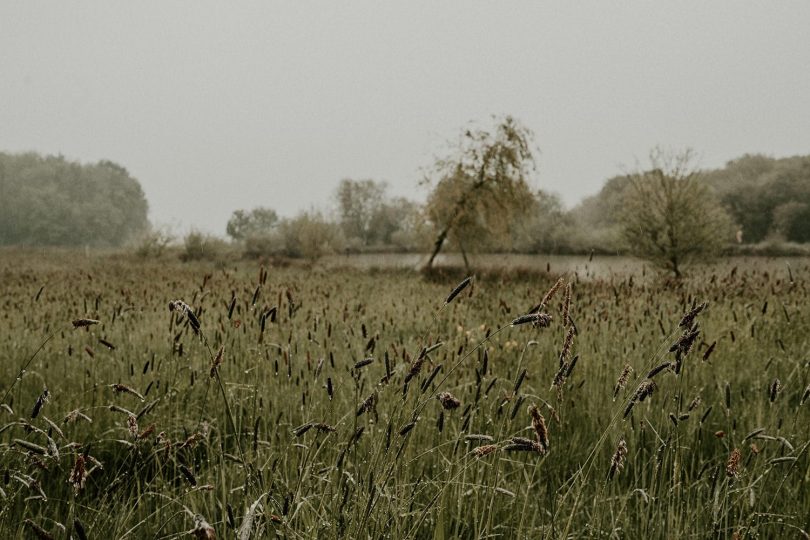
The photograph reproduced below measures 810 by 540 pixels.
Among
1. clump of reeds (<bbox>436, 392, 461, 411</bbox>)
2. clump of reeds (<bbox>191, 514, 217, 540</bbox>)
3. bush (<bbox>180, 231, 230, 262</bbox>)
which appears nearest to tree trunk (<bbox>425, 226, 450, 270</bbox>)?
bush (<bbox>180, 231, 230, 262</bbox>)

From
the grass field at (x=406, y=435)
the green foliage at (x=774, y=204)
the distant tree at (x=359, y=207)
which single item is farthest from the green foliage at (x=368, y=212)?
the grass field at (x=406, y=435)

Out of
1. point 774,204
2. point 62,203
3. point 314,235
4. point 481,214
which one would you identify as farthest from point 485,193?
point 62,203

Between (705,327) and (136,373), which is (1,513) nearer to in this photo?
(136,373)

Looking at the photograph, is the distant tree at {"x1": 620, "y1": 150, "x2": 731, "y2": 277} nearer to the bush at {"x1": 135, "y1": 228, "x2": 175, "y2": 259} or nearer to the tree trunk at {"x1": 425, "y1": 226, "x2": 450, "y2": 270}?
the tree trunk at {"x1": 425, "y1": 226, "x2": 450, "y2": 270}

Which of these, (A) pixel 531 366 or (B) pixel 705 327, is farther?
(B) pixel 705 327

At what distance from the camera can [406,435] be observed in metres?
2.05

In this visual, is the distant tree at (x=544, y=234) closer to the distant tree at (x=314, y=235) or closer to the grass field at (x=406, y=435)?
the distant tree at (x=314, y=235)

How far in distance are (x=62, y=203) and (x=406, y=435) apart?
3511 inches

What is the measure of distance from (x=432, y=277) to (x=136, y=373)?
15.2 metres

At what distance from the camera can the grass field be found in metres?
1.66

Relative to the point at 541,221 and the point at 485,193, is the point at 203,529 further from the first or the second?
the point at 541,221

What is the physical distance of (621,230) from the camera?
1755 centimetres

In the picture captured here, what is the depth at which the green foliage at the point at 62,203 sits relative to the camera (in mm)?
71688

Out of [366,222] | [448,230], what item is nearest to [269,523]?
[448,230]
